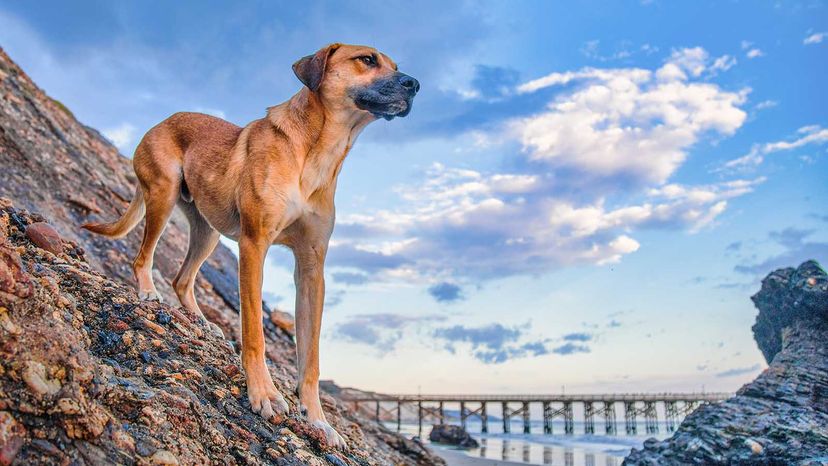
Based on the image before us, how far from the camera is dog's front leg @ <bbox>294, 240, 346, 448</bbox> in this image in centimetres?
492

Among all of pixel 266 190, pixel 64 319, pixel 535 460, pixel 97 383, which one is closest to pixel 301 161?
pixel 266 190

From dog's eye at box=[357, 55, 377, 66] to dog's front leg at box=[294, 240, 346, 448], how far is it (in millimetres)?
1388

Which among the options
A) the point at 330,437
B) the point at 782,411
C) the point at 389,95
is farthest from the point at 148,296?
the point at 782,411

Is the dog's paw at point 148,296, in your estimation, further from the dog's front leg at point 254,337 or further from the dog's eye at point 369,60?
the dog's eye at point 369,60

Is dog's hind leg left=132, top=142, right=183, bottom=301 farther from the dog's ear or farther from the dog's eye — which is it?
the dog's eye

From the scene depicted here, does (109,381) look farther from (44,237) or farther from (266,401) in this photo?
(44,237)

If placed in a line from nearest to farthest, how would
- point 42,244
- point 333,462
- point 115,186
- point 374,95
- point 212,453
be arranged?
point 212,453, point 333,462, point 374,95, point 42,244, point 115,186

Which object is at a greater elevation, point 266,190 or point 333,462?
point 266,190

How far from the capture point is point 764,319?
1473 centimetres

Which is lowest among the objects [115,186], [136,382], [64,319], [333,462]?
[333,462]

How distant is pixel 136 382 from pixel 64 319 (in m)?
0.52

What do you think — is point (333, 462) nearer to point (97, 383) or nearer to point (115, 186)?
point (97, 383)

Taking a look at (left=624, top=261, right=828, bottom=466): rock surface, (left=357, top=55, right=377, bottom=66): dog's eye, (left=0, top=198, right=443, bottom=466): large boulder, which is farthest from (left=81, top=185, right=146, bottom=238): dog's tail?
(left=624, top=261, right=828, bottom=466): rock surface

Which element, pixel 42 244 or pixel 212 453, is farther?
pixel 42 244
